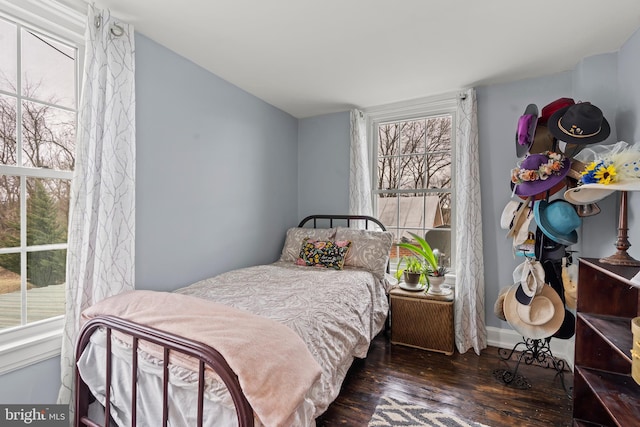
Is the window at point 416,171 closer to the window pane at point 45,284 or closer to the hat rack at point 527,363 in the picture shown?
the hat rack at point 527,363

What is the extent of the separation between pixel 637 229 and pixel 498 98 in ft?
→ 4.96

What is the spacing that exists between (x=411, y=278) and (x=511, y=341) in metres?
1.02

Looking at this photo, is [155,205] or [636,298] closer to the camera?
[636,298]

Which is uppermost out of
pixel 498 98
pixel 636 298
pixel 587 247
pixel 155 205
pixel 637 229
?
pixel 498 98

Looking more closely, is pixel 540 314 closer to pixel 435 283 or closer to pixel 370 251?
pixel 435 283

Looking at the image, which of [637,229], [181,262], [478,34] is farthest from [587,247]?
[181,262]

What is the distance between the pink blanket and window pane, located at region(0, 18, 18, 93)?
1.22 m

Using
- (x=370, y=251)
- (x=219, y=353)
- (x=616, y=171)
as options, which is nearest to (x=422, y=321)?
(x=370, y=251)

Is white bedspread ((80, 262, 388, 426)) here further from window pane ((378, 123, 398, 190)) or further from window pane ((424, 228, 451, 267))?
window pane ((378, 123, 398, 190))

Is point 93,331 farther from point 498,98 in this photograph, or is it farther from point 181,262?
point 498,98

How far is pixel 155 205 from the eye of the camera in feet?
6.81

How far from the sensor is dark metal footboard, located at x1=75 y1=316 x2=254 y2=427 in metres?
0.98

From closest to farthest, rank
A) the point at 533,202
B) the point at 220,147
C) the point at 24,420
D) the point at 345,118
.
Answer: the point at 24,420 < the point at 533,202 < the point at 220,147 < the point at 345,118

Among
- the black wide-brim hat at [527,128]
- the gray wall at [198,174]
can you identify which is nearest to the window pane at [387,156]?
the gray wall at [198,174]
